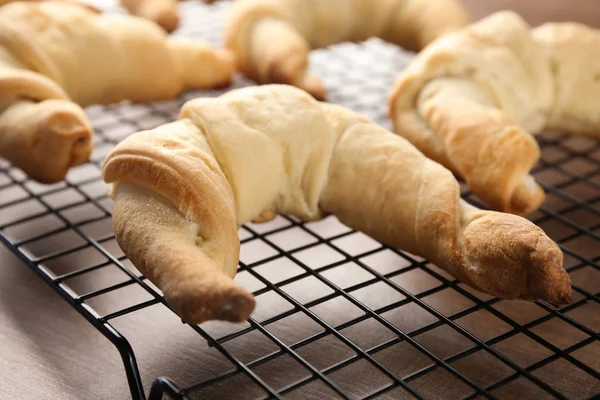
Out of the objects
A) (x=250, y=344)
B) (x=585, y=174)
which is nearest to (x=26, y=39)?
(x=250, y=344)

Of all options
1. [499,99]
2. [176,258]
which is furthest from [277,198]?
[499,99]

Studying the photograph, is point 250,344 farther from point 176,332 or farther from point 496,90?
point 496,90

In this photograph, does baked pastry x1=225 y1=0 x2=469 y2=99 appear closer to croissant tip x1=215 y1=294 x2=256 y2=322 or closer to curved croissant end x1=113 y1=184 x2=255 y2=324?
curved croissant end x1=113 y1=184 x2=255 y2=324

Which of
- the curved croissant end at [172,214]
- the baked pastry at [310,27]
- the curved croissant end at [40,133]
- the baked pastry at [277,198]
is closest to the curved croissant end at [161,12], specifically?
the baked pastry at [310,27]

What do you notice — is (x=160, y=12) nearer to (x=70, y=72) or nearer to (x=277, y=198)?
(x=70, y=72)

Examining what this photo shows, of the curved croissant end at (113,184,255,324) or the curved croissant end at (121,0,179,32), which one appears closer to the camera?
the curved croissant end at (113,184,255,324)

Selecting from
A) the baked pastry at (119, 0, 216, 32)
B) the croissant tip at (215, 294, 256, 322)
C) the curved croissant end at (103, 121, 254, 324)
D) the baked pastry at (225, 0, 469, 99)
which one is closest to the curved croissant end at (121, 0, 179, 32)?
the baked pastry at (119, 0, 216, 32)

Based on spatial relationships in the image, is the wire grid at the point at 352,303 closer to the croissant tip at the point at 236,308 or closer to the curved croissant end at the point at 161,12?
the croissant tip at the point at 236,308
